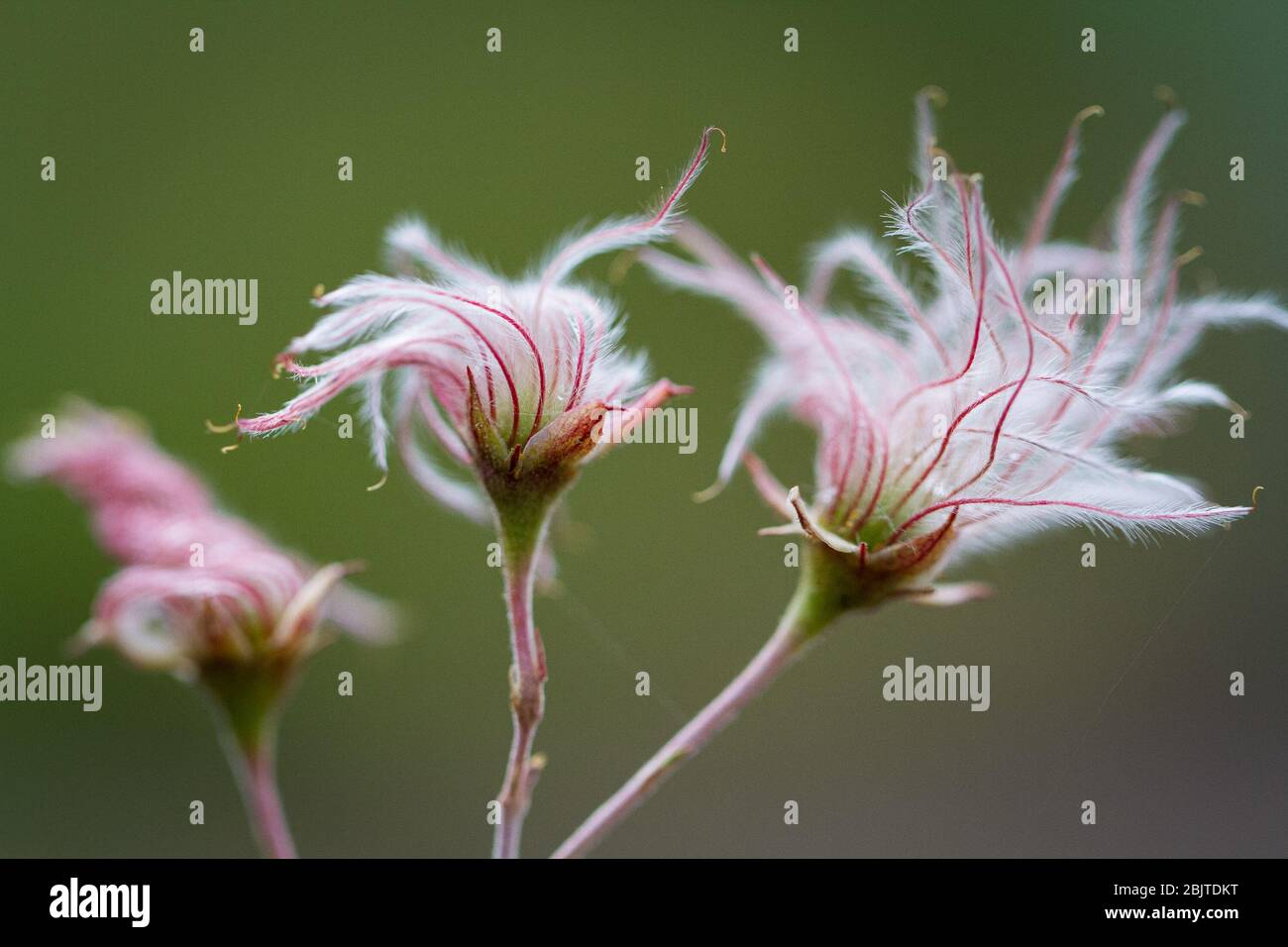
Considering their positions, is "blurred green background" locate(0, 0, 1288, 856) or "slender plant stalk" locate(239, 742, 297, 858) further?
"blurred green background" locate(0, 0, 1288, 856)

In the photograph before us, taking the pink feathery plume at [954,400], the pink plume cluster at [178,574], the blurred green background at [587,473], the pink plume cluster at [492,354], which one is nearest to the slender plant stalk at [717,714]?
the pink feathery plume at [954,400]

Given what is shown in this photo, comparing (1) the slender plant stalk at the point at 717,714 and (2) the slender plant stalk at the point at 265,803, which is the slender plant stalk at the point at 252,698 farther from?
(1) the slender plant stalk at the point at 717,714

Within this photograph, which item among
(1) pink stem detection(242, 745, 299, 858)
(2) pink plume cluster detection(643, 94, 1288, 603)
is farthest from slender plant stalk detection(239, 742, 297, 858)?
(2) pink plume cluster detection(643, 94, 1288, 603)

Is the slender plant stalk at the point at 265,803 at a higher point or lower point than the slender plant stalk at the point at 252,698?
lower

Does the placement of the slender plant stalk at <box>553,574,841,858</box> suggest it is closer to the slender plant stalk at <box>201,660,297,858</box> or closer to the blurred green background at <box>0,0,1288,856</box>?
the slender plant stalk at <box>201,660,297,858</box>
